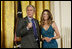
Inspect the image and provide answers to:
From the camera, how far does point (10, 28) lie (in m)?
2.97

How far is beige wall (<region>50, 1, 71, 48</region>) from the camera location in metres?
3.15

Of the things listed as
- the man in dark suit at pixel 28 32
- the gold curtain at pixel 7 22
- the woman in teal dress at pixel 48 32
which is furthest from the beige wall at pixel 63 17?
the man in dark suit at pixel 28 32

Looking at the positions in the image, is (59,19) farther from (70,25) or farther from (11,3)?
(11,3)

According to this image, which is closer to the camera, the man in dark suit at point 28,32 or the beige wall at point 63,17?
the man in dark suit at point 28,32

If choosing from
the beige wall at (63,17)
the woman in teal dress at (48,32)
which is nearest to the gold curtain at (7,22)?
the beige wall at (63,17)

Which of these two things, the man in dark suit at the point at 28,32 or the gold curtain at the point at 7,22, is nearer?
the man in dark suit at the point at 28,32

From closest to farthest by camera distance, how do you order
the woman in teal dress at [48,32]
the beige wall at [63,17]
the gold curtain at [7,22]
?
1. the woman in teal dress at [48,32]
2. the gold curtain at [7,22]
3. the beige wall at [63,17]

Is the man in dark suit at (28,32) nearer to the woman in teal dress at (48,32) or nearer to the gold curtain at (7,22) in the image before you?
the woman in teal dress at (48,32)

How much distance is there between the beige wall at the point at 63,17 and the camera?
3154 millimetres

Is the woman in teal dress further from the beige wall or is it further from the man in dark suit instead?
the beige wall

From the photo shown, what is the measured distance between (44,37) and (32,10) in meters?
0.42

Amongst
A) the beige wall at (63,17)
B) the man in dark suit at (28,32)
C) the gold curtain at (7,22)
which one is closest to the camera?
the man in dark suit at (28,32)

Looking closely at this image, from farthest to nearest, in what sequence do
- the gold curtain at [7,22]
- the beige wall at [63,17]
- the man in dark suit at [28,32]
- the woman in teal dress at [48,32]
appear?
the beige wall at [63,17]
the gold curtain at [7,22]
the woman in teal dress at [48,32]
the man in dark suit at [28,32]

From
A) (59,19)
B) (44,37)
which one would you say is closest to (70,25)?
(59,19)
